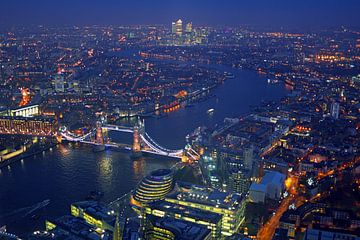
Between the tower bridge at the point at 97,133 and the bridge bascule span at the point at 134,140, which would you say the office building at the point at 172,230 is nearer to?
the tower bridge at the point at 97,133

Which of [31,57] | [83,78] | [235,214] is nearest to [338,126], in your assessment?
[235,214]

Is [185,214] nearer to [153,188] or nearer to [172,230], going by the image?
[172,230]

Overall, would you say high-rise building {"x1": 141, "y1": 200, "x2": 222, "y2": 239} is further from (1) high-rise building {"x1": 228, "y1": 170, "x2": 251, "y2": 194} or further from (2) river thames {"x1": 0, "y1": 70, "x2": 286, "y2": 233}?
(1) high-rise building {"x1": 228, "y1": 170, "x2": 251, "y2": 194}

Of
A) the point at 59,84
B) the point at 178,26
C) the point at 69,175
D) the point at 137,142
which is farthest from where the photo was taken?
the point at 178,26

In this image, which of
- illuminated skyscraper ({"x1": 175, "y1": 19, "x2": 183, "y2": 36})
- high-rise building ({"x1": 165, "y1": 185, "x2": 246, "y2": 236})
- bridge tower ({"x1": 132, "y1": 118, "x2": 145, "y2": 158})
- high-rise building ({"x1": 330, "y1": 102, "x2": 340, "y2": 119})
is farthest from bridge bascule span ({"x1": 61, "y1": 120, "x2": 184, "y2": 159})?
illuminated skyscraper ({"x1": 175, "y1": 19, "x2": 183, "y2": 36})

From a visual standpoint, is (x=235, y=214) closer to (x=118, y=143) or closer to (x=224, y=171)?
(x=224, y=171)

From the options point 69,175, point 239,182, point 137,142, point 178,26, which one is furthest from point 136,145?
point 178,26
